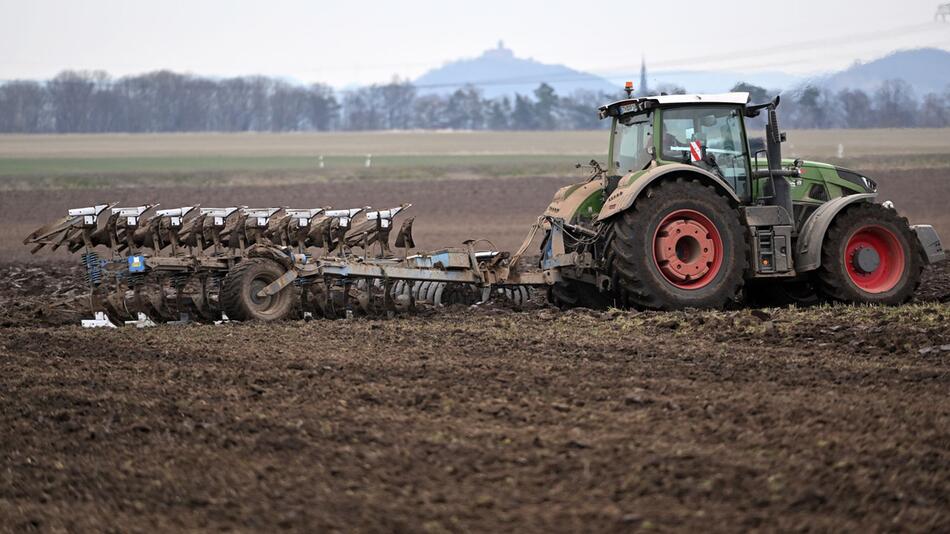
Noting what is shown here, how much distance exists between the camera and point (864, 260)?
11023mm

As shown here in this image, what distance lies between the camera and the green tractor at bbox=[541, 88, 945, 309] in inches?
407

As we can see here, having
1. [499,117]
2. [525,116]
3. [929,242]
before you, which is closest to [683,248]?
[929,242]

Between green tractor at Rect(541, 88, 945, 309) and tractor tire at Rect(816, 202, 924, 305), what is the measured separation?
0.01m

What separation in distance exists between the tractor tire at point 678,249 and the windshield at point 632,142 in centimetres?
55

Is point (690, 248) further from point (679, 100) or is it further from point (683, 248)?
point (679, 100)

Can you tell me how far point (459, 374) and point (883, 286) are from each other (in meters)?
5.38

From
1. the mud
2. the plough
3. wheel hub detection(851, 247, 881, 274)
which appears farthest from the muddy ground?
wheel hub detection(851, 247, 881, 274)

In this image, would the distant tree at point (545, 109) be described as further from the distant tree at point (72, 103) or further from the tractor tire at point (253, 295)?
the tractor tire at point (253, 295)

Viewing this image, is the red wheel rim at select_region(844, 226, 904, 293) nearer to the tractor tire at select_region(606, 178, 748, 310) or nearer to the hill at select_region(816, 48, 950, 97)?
the tractor tire at select_region(606, 178, 748, 310)

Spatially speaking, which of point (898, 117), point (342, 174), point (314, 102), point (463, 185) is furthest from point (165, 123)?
point (898, 117)

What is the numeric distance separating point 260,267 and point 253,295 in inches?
10.8

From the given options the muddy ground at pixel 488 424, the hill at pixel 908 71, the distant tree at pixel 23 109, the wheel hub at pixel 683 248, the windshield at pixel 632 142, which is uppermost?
the distant tree at pixel 23 109

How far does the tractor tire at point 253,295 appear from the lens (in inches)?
404

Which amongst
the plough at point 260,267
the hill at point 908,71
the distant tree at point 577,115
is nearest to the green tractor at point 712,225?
the plough at point 260,267
